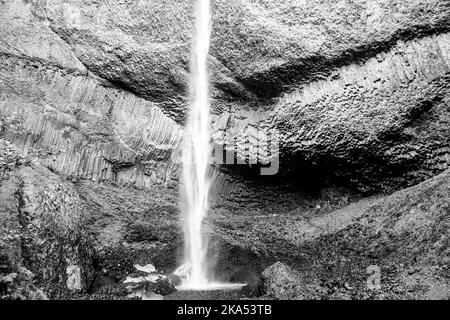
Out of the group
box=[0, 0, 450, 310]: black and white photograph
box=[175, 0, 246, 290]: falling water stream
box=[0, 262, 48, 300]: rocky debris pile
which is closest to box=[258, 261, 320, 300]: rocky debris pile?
box=[0, 0, 450, 310]: black and white photograph

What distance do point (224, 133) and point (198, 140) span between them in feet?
1.64

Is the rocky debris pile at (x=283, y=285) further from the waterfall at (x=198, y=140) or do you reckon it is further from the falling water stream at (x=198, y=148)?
the waterfall at (x=198, y=140)

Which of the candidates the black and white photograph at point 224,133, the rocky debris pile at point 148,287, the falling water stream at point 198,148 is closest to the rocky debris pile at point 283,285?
the black and white photograph at point 224,133

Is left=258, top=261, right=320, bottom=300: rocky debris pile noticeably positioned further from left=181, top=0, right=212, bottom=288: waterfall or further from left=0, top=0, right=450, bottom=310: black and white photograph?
left=181, top=0, right=212, bottom=288: waterfall

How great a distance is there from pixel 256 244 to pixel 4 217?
150 inches

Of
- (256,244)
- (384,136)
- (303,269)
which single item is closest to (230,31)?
(384,136)

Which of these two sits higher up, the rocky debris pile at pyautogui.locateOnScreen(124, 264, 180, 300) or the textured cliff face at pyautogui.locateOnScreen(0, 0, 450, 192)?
the textured cliff face at pyautogui.locateOnScreen(0, 0, 450, 192)

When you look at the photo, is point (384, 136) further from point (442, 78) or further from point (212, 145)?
point (212, 145)

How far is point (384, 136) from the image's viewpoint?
7.54 m

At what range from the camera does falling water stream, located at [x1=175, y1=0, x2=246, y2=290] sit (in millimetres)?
7621

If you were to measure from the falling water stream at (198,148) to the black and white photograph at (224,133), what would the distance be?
0.02m

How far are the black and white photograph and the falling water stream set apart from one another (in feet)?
0.08

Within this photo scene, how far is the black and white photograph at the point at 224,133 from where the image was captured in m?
6.75
